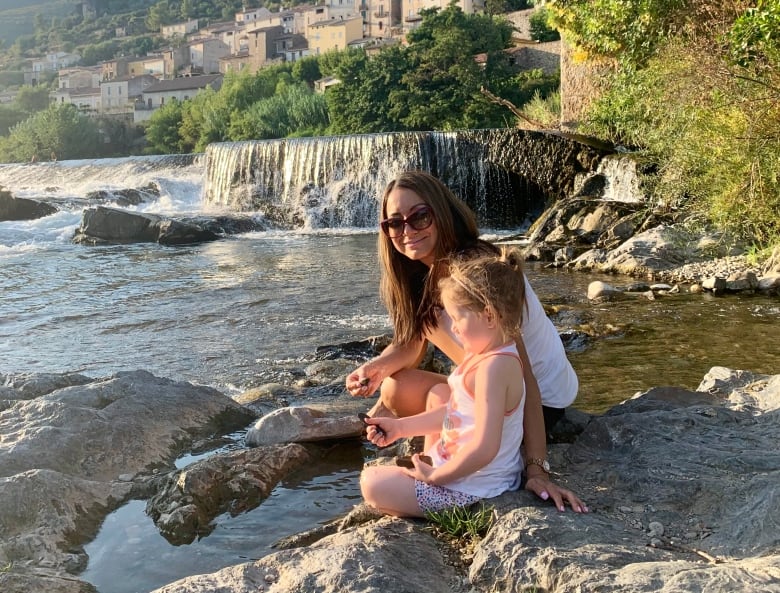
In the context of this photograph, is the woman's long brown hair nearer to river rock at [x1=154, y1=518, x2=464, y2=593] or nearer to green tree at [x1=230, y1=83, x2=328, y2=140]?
river rock at [x1=154, y1=518, x2=464, y2=593]

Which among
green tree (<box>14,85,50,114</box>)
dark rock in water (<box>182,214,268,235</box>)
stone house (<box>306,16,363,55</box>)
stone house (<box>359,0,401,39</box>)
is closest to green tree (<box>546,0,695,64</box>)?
dark rock in water (<box>182,214,268,235</box>)

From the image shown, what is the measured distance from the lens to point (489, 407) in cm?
251

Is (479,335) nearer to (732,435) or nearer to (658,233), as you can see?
(732,435)

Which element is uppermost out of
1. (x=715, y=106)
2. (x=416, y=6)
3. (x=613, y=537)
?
(x=416, y=6)

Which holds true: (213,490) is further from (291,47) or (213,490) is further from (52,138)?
(291,47)

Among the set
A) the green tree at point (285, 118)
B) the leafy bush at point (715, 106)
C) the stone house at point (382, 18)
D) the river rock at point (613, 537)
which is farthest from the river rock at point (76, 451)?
the stone house at point (382, 18)

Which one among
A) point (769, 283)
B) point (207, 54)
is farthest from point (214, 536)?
point (207, 54)

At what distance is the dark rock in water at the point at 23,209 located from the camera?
23.9 metres

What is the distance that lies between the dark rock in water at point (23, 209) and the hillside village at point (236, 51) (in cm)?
3242

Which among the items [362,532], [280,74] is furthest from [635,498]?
[280,74]

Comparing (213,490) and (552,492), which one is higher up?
(552,492)

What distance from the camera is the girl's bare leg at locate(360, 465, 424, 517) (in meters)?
2.70

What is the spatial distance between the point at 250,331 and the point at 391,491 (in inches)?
243

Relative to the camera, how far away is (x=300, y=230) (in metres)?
20.2
